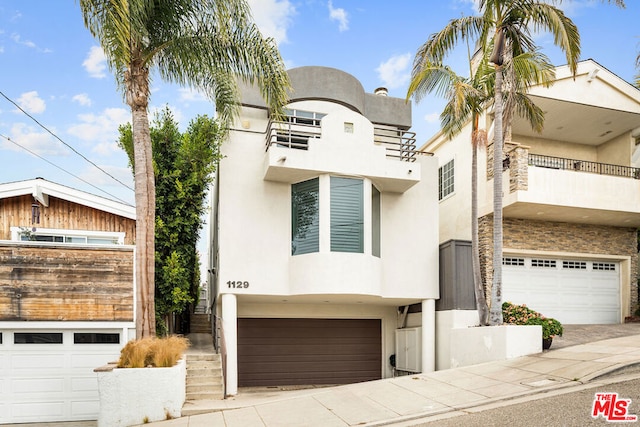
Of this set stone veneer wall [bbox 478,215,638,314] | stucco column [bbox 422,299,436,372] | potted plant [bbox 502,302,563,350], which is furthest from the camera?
stone veneer wall [bbox 478,215,638,314]

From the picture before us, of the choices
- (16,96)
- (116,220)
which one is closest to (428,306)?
(116,220)

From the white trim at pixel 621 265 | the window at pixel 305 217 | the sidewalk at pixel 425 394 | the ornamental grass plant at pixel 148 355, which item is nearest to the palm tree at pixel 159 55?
the ornamental grass plant at pixel 148 355

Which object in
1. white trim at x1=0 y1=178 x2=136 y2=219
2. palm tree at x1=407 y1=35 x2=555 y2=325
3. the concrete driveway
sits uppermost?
palm tree at x1=407 y1=35 x2=555 y2=325

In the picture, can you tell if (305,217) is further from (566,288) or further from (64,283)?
(566,288)

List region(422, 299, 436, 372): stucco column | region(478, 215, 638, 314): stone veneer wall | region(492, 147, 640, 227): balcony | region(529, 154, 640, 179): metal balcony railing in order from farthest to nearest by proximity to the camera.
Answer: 1. region(529, 154, 640, 179): metal balcony railing
2. region(478, 215, 638, 314): stone veneer wall
3. region(492, 147, 640, 227): balcony
4. region(422, 299, 436, 372): stucco column

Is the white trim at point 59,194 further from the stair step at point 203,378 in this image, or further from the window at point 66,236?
the stair step at point 203,378

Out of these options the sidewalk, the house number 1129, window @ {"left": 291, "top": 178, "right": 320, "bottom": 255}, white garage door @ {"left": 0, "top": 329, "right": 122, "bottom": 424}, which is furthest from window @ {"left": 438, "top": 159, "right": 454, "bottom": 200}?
white garage door @ {"left": 0, "top": 329, "right": 122, "bottom": 424}

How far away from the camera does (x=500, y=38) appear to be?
1241 cm

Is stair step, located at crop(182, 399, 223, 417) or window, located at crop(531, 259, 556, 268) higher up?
window, located at crop(531, 259, 556, 268)

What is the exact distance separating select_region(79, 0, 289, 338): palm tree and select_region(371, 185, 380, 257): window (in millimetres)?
3836

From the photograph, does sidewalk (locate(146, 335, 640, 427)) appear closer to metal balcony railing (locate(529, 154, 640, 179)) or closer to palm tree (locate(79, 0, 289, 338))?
palm tree (locate(79, 0, 289, 338))

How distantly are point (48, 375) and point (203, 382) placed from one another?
3.46m

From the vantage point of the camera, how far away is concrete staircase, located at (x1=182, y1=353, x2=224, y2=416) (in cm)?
1032

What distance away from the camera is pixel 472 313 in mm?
13883
